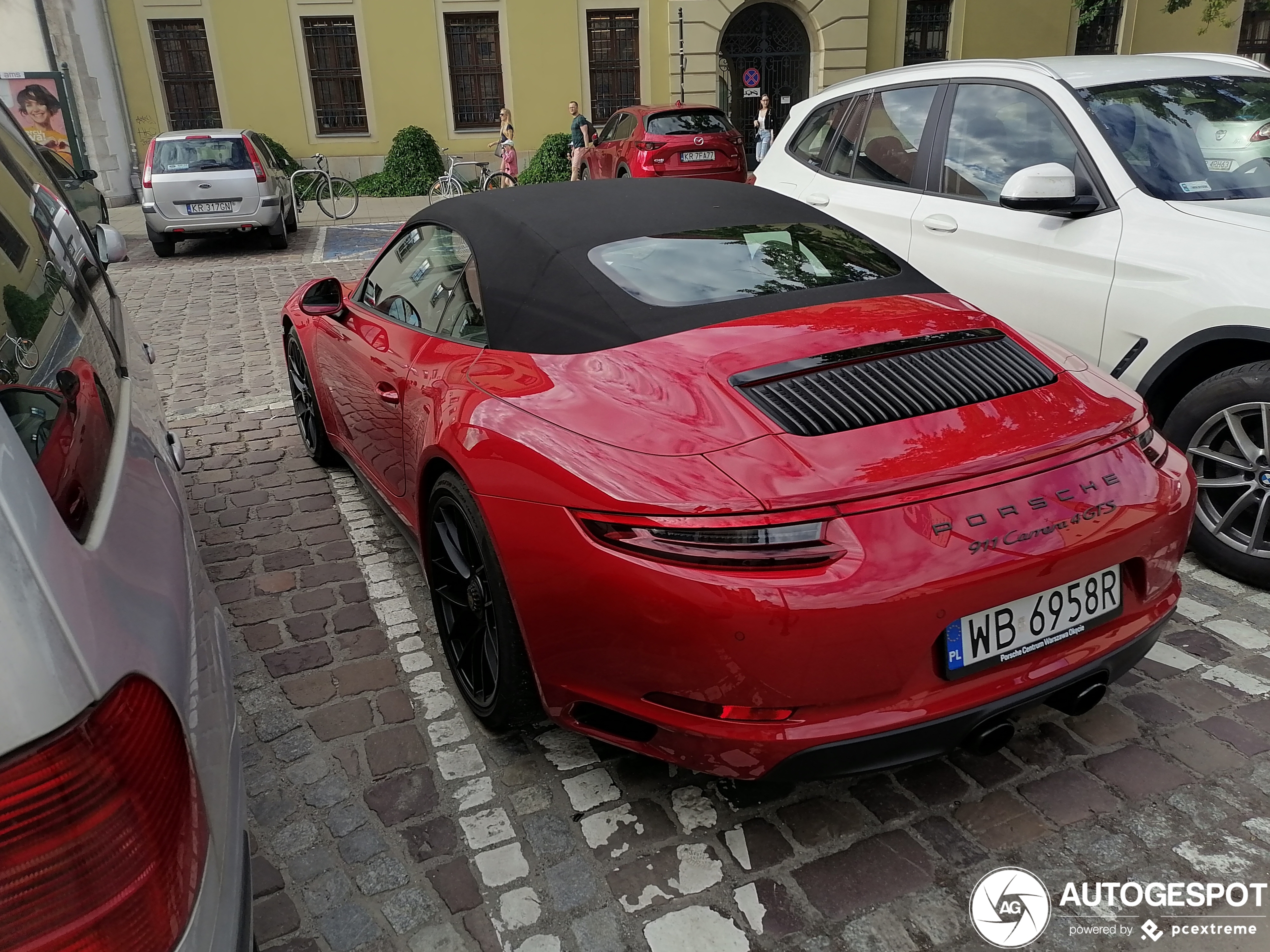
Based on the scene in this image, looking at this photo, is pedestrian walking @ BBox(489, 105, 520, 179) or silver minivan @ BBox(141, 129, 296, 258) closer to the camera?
silver minivan @ BBox(141, 129, 296, 258)

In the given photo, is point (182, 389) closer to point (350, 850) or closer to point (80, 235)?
point (80, 235)

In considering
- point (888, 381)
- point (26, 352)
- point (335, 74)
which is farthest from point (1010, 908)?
point (335, 74)

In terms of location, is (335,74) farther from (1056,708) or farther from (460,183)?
(1056,708)

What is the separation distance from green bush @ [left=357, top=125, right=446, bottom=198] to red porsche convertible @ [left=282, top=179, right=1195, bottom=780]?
64.5 ft

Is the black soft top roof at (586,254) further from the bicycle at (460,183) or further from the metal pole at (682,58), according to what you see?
the metal pole at (682,58)

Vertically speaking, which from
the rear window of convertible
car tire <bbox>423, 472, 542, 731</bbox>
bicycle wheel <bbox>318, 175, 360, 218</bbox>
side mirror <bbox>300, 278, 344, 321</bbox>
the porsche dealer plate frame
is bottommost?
bicycle wheel <bbox>318, 175, 360, 218</bbox>

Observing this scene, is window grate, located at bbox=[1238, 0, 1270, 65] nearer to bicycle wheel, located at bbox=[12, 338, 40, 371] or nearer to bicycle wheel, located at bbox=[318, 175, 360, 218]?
bicycle wheel, located at bbox=[318, 175, 360, 218]

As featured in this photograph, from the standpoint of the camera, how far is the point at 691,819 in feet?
8.19

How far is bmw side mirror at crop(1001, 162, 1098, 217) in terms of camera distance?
388 centimetres

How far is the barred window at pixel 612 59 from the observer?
22219 mm

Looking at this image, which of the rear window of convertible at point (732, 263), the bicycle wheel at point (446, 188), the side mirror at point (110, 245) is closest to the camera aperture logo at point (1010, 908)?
the rear window of convertible at point (732, 263)

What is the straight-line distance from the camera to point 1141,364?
12.2 feet

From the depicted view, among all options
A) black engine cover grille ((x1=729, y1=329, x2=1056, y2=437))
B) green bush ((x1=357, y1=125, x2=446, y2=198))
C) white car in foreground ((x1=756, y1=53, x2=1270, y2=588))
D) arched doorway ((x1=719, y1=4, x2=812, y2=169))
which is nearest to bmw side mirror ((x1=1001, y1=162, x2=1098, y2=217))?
white car in foreground ((x1=756, y1=53, x2=1270, y2=588))

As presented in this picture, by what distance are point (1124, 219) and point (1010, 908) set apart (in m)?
2.83
